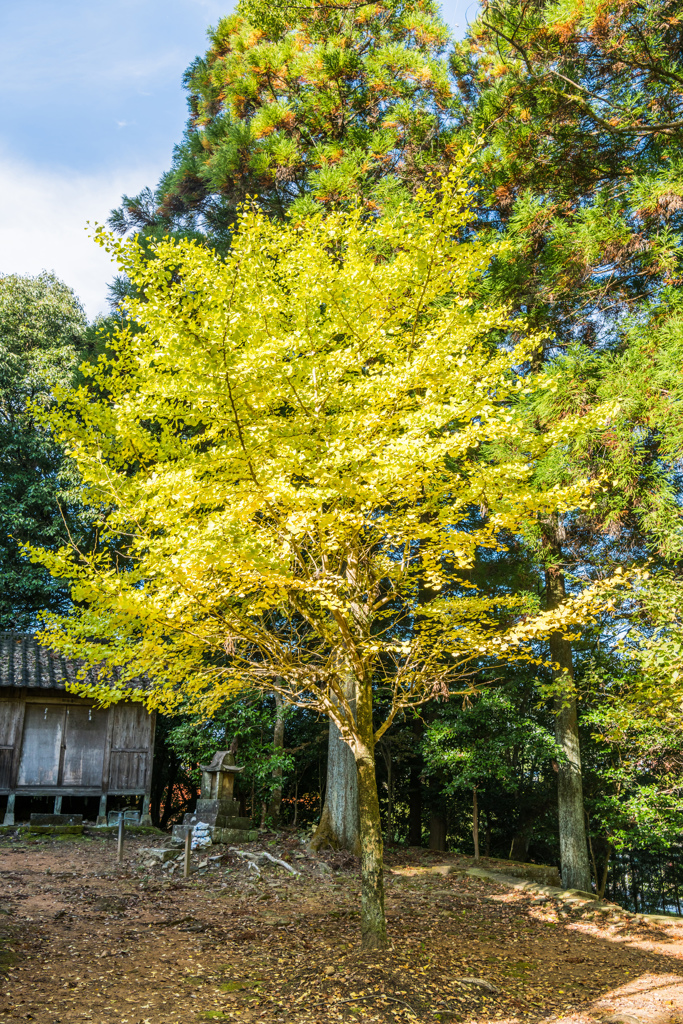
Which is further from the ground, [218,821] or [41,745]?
[41,745]

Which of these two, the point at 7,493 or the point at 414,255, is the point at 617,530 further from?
the point at 7,493

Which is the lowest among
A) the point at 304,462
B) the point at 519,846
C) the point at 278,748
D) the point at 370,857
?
the point at 519,846

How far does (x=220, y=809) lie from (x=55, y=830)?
3585 mm

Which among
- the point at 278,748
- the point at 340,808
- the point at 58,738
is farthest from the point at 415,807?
the point at 58,738

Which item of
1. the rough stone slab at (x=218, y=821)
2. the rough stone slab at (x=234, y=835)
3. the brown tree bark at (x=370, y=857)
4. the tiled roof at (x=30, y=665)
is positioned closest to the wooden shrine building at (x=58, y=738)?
the tiled roof at (x=30, y=665)

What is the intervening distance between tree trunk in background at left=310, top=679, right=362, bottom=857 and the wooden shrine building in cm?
418

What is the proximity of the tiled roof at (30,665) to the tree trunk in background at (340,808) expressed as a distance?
16.9 ft

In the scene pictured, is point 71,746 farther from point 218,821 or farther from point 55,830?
point 218,821

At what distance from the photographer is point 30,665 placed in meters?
12.3

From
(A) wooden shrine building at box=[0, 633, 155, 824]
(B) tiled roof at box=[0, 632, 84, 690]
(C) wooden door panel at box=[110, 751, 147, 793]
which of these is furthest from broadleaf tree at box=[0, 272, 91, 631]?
(C) wooden door panel at box=[110, 751, 147, 793]

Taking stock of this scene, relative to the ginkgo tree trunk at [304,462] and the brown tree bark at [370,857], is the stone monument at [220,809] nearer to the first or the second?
the ginkgo tree trunk at [304,462]

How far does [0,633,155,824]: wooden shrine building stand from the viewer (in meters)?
12.1

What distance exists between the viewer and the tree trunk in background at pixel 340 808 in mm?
10297

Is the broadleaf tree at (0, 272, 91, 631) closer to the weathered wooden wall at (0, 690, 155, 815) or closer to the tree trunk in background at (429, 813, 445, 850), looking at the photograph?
the weathered wooden wall at (0, 690, 155, 815)
